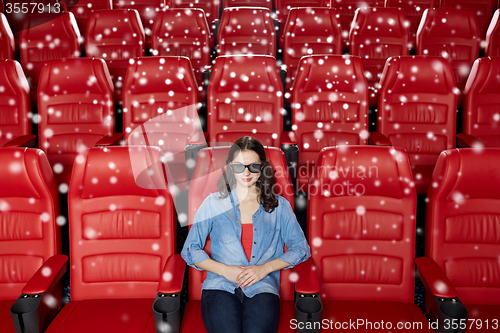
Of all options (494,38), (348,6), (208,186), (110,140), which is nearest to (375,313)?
(208,186)

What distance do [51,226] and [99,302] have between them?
1.00 ft

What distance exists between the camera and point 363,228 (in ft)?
4.33

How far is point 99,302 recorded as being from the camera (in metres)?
1.29

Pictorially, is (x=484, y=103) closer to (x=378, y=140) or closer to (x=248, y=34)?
(x=378, y=140)

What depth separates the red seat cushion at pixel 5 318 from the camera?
3.83ft

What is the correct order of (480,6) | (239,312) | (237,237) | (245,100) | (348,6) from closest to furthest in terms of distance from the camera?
1. (239,312)
2. (237,237)
3. (245,100)
4. (480,6)
5. (348,6)

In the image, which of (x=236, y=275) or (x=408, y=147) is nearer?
(x=236, y=275)

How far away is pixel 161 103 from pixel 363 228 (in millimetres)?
1356

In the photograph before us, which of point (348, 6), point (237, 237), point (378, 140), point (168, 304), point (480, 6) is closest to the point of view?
point (168, 304)

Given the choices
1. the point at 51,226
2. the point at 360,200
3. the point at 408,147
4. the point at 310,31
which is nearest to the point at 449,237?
the point at 360,200

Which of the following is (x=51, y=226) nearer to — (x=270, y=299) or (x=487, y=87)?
(x=270, y=299)

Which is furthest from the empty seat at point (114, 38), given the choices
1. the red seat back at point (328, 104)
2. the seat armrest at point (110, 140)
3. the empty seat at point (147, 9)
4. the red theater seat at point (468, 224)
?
the red theater seat at point (468, 224)

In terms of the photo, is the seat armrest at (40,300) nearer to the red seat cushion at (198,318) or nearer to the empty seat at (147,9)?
the red seat cushion at (198,318)

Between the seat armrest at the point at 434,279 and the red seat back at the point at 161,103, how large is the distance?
4.45ft
